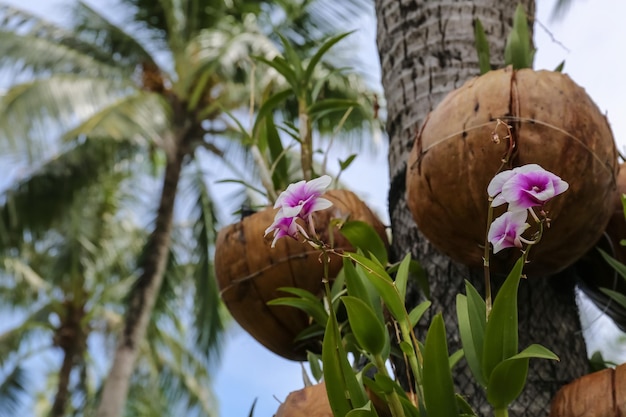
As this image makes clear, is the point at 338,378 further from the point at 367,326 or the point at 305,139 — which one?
the point at 305,139

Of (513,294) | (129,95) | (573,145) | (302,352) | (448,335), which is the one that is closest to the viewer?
(513,294)

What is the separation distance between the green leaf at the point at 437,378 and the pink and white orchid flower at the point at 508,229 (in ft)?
0.30

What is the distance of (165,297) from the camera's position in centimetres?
787

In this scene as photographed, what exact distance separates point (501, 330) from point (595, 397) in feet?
0.49

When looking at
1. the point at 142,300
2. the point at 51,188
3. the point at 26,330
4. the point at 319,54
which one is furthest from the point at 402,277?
the point at 26,330

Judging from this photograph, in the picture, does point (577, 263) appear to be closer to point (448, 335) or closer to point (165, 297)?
point (448, 335)

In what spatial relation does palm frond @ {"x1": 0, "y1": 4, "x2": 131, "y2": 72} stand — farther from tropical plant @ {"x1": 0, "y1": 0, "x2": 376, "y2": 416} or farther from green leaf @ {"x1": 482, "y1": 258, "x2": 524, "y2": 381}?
green leaf @ {"x1": 482, "y1": 258, "x2": 524, "y2": 381}

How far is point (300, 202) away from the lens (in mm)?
702

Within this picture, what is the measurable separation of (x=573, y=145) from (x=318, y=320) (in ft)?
1.11

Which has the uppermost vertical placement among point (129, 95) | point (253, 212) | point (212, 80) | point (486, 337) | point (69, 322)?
point (212, 80)

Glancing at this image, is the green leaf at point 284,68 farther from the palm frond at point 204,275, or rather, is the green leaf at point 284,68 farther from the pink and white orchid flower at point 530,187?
the palm frond at point 204,275

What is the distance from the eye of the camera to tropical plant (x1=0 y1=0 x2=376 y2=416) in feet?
21.1

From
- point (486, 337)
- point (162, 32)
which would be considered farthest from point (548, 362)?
point (162, 32)

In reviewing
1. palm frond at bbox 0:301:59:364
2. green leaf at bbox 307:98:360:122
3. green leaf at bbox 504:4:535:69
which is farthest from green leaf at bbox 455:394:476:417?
palm frond at bbox 0:301:59:364
